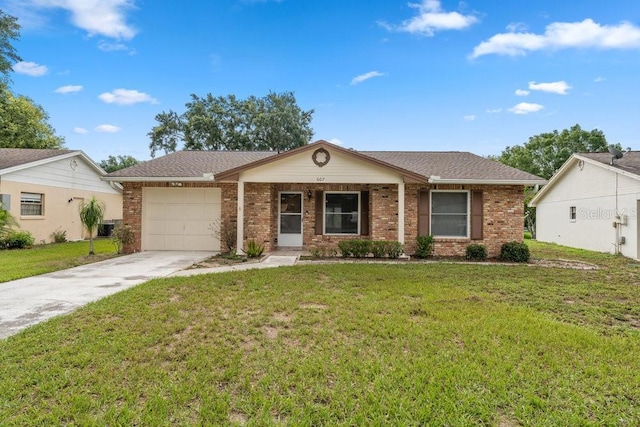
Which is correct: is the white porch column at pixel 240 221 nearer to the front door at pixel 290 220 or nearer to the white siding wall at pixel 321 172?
the white siding wall at pixel 321 172

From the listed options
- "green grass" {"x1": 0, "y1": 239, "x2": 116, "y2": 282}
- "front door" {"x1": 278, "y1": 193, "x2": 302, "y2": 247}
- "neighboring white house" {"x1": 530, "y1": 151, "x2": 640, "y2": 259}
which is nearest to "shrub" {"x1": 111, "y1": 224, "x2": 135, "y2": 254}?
"green grass" {"x1": 0, "y1": 239, "x2": 116, "y2": 282}

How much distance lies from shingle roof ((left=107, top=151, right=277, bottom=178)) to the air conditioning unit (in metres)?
4.99

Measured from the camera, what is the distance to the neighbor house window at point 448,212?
1191cm

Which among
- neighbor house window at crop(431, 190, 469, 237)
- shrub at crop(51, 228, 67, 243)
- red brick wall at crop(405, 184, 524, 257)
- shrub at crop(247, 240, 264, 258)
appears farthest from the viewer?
shrub at crop(51, 228, 67, 243)

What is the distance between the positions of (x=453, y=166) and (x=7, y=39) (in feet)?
63.1

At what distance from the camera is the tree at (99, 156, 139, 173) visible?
39531 millimetres

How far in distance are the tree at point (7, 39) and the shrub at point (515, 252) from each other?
68.8 ft

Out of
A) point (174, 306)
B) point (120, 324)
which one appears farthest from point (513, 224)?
point (120, 324)

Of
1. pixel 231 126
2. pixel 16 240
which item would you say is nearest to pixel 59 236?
pixel 16 240

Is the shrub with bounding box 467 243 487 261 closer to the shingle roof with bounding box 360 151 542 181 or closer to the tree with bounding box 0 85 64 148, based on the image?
the shingle roof with bounding box 360 151 542 181

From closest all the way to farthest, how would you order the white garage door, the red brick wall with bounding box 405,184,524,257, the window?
the red brick wall with bounding box 405,184,524,257 → the white garage door → the window

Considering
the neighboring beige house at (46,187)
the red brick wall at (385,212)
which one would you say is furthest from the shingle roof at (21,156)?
the red brick wall at (385,212)

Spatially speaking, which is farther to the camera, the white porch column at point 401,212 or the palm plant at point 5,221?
the palm plant at point 5,221

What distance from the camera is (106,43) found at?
14812 millimetres
